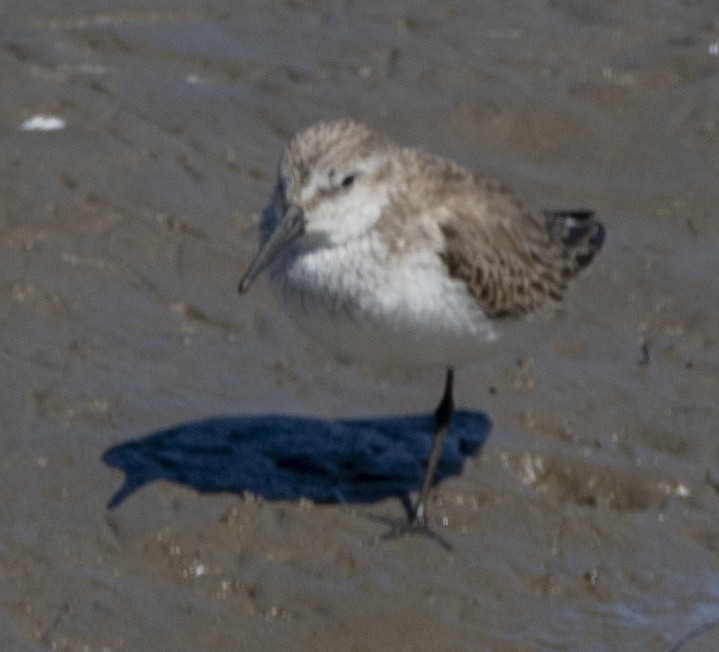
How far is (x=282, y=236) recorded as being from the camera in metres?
7.49

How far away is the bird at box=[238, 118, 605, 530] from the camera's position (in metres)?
7.55

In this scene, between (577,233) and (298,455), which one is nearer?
(298,455)

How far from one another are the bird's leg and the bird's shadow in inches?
6.2

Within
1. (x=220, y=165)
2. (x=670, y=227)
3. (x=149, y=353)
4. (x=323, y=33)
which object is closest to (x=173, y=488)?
(x=149, y=353)

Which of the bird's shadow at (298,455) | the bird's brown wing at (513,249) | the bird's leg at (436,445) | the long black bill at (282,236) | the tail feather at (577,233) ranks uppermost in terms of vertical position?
the long black bill at (282,236)

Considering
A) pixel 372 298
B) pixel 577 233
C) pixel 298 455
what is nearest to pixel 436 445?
pixel 298 455

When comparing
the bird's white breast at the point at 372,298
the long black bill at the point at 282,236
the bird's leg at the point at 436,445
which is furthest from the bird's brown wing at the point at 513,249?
the long black bill at the point at 282,236

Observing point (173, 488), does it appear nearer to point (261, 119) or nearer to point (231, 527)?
point (231, 527)

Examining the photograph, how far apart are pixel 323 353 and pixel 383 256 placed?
172 centimetres

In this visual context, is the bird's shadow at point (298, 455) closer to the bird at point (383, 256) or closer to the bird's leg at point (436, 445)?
the bird's leg at point (436, 445)

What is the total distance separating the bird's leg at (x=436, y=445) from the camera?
320 inches

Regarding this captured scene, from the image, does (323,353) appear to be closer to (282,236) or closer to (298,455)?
(298,455)

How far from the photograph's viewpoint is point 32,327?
8961mm

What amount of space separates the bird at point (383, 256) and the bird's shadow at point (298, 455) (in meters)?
0.37
